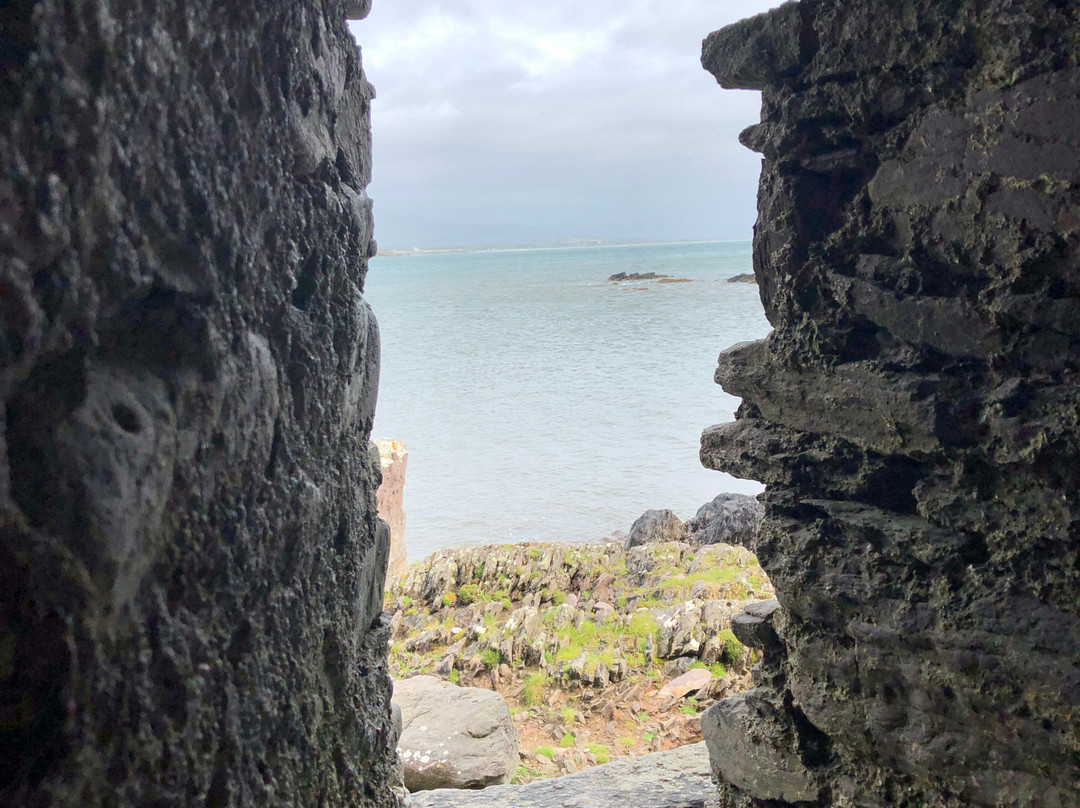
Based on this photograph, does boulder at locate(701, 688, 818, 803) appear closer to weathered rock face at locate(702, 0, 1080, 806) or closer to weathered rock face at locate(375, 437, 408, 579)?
weathered rock face at locate(702, 0, 1080, 806)

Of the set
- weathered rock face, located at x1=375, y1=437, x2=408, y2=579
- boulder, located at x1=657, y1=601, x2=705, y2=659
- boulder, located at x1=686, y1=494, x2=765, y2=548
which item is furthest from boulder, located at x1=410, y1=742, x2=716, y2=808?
boulder, located at x1=686, y1=494, x2=765, y2=548

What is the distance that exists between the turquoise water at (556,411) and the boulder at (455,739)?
214 inches

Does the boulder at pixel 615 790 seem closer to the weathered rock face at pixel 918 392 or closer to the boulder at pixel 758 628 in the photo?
the weathered rock face at pixel 918 392

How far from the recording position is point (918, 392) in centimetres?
198

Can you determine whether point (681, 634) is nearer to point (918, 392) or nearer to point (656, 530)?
point (656, 530)

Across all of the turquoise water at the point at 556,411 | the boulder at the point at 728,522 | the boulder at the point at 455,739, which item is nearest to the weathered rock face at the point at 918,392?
the boulder at the point at 455,739

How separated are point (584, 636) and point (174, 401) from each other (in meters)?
4.56

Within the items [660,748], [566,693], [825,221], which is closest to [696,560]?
[566,693]

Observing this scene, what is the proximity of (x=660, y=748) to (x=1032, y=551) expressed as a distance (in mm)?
2893

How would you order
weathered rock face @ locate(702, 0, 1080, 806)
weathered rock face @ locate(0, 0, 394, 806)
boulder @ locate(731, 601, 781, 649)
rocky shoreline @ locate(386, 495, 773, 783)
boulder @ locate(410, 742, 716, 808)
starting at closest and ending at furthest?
1. weathered rock face @ locate(0, 0, 394, 806)
2. weathered rock face @ locate(702, 0, 1080, 806)
3. boulder @ locate(731, 601, 781, 649)
4. boulder @ locate(410, 742, 716, 808)
5. rocky shoreline @ locate(386, 495, 773, 783)

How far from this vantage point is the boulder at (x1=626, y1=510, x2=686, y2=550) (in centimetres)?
841

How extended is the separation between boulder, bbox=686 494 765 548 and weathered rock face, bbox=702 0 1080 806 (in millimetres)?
5723

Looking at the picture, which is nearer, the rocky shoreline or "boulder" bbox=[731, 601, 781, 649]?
"boulder" bbox=[731, 601, 781, 649]

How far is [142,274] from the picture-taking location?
137 centimetres
